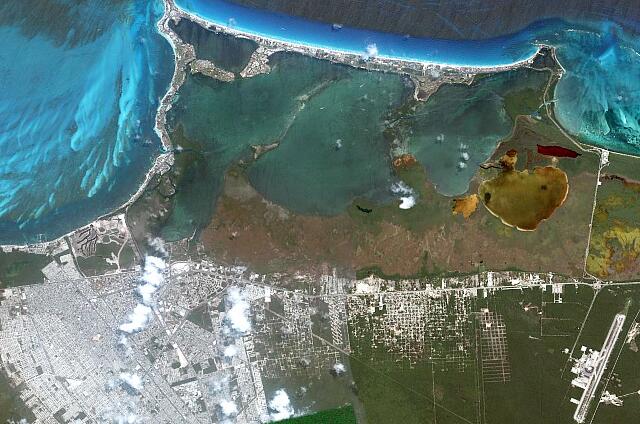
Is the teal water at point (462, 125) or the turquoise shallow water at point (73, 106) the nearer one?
the teal water at point (462, 125)

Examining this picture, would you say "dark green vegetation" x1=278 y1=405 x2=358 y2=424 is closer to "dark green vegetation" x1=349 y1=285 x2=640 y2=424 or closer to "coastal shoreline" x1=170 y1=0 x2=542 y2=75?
"dark green vegetation" x1=349 y1=285 x2=640 y2=424

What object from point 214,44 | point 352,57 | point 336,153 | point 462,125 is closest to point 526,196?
point 462,125

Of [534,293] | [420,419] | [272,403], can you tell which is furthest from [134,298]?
[534,293]

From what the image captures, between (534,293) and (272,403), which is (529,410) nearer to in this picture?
(534,293)

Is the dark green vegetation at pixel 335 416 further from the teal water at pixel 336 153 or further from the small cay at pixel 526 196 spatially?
the small cay at pixel 526 196

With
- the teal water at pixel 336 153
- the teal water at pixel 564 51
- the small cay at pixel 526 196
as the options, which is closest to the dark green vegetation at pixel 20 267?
the teal water at pixel 336 153

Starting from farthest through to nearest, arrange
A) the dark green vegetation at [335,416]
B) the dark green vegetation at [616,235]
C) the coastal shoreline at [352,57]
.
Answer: the coastal shoreline at [352,57] < the dark green vegetation at [335,416] < the dark green vegetation at [616,235]
